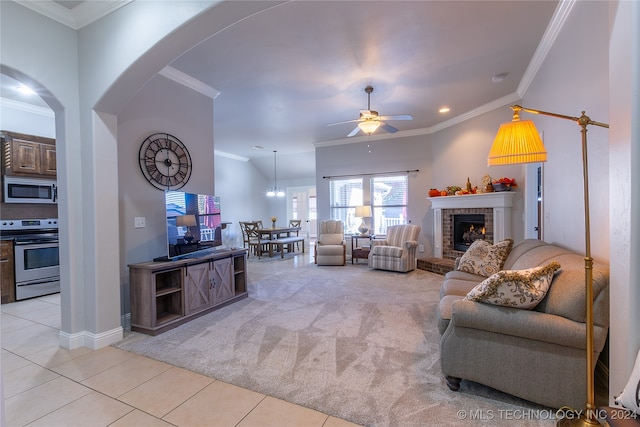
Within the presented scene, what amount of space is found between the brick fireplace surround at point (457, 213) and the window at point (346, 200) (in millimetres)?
1866

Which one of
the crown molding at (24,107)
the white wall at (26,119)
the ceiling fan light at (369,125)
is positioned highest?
the crown molding at (24,107)

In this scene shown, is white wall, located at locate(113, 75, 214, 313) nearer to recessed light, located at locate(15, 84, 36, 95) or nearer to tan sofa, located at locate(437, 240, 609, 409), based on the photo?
recessed light, located at locate(15, 84, 36, 95)

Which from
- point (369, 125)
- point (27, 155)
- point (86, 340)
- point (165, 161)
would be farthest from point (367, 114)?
point (27, 155)

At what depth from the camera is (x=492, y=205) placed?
16.5 ft

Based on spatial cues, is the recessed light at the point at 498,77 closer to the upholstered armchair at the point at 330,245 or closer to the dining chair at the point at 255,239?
the upholstered armchair at the point at 330,245

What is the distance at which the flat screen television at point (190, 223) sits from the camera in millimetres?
3205

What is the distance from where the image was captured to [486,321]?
1.83 m

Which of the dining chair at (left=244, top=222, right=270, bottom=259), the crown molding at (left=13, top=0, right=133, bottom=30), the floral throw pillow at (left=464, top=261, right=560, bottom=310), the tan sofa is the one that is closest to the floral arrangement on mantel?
the tan sofa

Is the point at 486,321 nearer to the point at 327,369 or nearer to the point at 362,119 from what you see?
the point at 327,369

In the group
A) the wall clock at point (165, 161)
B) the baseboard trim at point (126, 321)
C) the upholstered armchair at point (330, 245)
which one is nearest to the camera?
the baseboard trim at point (126, 321)

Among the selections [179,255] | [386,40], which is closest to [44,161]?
[179,255]

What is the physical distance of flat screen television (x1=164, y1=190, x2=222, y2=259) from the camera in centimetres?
321

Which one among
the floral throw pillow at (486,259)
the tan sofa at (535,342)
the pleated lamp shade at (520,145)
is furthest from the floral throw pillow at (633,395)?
the floral throw pillow at (486,259)

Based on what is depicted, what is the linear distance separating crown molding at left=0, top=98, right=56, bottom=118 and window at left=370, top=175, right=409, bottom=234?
20.5 feet
